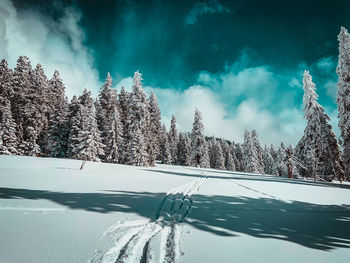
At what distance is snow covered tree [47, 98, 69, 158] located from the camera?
27.8 meters

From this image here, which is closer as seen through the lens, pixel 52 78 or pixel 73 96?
pixel 73 96

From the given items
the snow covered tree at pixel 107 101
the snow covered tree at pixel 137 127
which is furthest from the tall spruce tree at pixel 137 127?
the snow covered tree at pixel 107 101

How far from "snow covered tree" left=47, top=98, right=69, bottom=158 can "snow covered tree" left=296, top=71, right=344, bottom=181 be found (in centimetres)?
3726

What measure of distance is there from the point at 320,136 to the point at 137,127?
85.6 feet

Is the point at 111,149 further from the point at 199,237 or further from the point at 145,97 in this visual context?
the point at 199,237

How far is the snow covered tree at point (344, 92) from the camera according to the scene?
15016 millimetres

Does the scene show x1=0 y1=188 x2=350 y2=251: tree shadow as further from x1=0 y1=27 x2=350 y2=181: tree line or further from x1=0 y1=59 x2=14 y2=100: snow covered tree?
x1=0 y1=59 x2=14 y2=100: snow covered tree

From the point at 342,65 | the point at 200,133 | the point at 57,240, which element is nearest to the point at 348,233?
the point at 57,240

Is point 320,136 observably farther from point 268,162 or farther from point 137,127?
point 268,162

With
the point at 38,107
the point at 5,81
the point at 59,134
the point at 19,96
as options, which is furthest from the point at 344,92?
the point at 5,81

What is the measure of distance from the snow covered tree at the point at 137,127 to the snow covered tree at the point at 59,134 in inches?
423

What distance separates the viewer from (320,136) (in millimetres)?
21219

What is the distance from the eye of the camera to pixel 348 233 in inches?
137

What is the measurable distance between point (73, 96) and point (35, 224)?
107 ft
